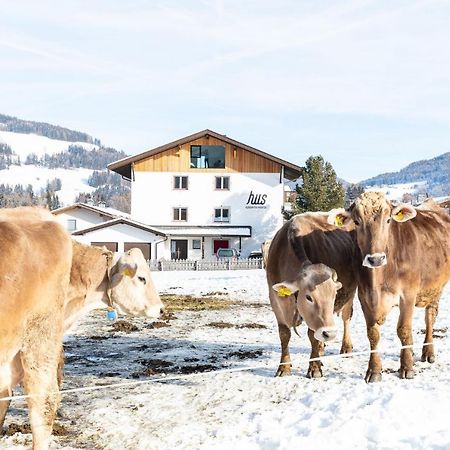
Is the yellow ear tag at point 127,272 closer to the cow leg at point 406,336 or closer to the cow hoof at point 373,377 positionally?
the cow hoof at point 373,377

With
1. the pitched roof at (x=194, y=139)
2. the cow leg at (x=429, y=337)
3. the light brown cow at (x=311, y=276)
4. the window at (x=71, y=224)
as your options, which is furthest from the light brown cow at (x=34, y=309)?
the window at (x=71, y=224)

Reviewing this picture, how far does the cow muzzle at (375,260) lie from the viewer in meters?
7.54

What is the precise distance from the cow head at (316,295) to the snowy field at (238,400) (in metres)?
0.92

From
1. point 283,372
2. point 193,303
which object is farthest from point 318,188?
point 283,372

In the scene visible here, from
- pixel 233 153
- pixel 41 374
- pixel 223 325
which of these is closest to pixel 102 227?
pixel 233 153

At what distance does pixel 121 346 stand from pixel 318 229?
543 centimetres

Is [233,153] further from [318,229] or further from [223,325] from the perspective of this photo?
[318,229]

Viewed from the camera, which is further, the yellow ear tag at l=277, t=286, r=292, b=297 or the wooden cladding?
the wooden cladding

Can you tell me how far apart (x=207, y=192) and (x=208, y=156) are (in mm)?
3123

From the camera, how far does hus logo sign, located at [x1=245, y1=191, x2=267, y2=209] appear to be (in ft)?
158

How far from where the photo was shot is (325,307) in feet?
25.0

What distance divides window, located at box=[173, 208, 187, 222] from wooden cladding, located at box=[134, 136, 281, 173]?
135 inches

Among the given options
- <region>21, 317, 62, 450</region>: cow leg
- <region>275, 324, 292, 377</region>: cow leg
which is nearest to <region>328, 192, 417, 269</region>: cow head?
<region>275, 324, 292, 377</region>: cow leg

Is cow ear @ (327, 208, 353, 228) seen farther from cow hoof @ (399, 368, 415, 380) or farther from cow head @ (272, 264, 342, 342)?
cow hoof @ (399, 368, 415, 380)
